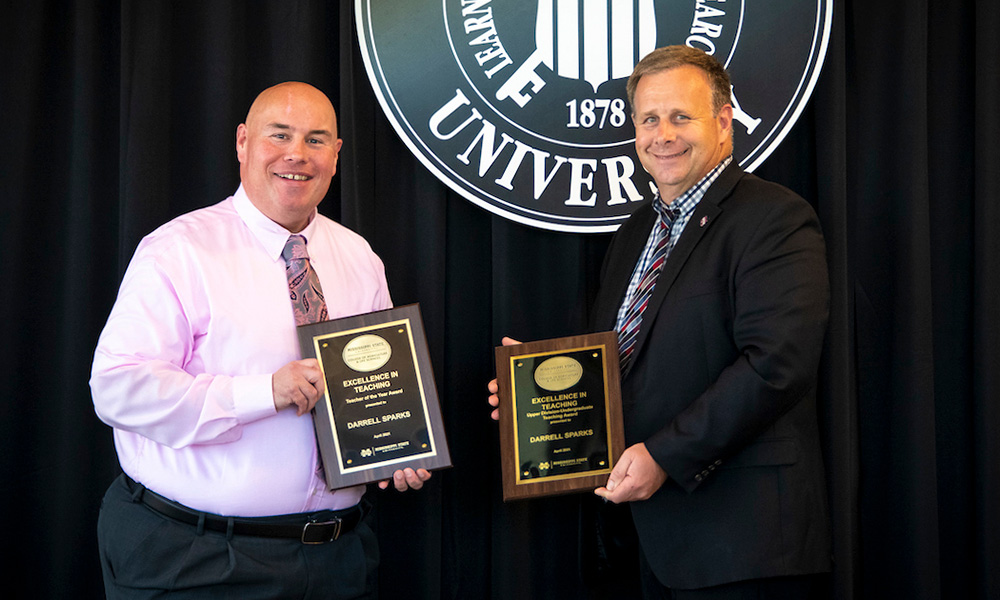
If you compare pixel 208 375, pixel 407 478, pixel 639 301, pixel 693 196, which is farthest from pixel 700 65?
pixel 208 375

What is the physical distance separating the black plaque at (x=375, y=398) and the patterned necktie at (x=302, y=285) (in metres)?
0.09

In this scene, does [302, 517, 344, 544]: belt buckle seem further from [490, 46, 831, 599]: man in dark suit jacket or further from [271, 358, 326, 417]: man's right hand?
[490, 46, 831, 599]: man in dark suit jacket

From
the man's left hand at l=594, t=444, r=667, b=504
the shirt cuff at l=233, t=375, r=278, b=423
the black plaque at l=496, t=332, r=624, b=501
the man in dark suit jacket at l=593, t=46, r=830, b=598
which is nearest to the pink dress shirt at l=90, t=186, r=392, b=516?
the shirt cuff at l=233, t=375, r=278, b=423

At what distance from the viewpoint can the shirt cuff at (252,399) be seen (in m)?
1.65

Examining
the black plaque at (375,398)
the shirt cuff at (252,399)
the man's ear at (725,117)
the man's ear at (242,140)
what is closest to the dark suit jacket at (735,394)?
the man's ear at (725,117)

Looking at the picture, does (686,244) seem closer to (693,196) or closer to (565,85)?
(693,196)

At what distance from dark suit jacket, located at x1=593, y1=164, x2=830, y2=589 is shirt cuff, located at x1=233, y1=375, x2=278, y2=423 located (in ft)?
2.45

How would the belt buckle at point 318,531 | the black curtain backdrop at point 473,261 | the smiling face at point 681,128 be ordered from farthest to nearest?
the black curtain backdrop at point 473,261 < the smiling face at point 681,128 < the belt buckle at point 318,531

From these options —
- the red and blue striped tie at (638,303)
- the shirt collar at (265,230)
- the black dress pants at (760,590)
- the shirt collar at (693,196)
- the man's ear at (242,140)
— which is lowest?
the black dress pants at (760,590)

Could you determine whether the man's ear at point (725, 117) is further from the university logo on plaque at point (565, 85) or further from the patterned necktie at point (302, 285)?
the patterned necktie at point (302, 285)

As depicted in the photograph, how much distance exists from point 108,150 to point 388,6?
2.77 feet

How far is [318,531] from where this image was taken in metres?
1.76

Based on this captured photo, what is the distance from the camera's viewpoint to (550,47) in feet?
7.40

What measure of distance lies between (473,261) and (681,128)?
0.73m
